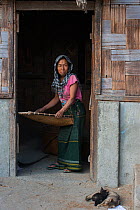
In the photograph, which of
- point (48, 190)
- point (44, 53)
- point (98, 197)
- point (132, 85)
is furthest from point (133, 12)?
point (44, 53)

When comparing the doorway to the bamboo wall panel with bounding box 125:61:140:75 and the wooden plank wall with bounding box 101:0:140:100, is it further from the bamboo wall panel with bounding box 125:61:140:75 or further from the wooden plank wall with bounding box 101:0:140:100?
the bamboo wall panel with bounding box 125:61:140:75

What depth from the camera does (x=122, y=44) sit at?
4930 mm

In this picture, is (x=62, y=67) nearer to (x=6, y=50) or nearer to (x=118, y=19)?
(x=6, y=50)

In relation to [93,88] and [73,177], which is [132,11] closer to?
[93,88]

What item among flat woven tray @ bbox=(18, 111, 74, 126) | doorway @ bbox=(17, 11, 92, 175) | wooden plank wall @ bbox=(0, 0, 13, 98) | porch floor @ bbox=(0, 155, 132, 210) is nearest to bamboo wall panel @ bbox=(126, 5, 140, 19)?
wooden plank wall @ bbox=(0, 0, 13, 98)

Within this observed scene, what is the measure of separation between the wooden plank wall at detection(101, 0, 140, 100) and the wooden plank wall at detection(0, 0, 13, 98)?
142 centimetres

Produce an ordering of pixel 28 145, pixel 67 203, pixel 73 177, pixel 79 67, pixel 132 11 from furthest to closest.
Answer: pixel 79 67 → pixel 28 145 → pixel 73 177 → pixel 132 11 → pixel 67 203

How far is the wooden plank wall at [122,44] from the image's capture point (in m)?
4.92

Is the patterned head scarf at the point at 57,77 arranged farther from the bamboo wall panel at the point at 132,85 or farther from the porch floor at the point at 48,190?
the porch floor at the point at 48,190

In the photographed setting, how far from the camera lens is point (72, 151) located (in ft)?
18.8

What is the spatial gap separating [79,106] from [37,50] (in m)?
3.22

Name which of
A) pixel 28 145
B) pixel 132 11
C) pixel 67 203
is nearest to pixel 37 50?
pixel 28 145

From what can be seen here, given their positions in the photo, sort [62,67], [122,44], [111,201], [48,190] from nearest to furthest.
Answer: [111,201]
[48,190]
[122,44]
[62,67]

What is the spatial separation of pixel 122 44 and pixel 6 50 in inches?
69.7
